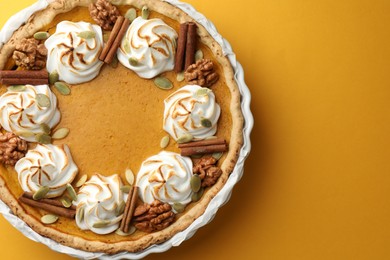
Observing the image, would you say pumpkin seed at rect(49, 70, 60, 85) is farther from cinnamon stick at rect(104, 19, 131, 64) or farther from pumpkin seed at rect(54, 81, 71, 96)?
cinnamon stick at rect(104, 19, 131, 64)

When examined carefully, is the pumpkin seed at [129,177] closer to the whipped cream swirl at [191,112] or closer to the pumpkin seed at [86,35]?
the whipped cream swirl at [191,112]

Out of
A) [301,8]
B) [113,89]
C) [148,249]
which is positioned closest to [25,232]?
[148,249]

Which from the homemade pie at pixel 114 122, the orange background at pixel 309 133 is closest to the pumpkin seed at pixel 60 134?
the homemade pie at pixel 114 122

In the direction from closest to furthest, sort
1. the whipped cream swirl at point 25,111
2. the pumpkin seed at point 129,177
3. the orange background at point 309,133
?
1. the whipped cream swirl at point 25,111
2. the pumpkin seed at point 129,177
3. the orange background at point 309,133

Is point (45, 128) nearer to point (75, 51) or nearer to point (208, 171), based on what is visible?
point (75, 51)

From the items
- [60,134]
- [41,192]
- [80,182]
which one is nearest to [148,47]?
[60,134]

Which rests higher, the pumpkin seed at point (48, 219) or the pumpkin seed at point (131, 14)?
the pumpkin seed at point (131, 14)
